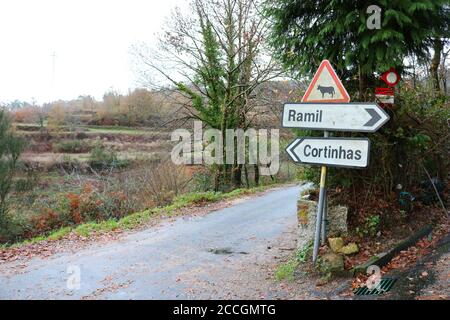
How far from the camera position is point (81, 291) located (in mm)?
6246

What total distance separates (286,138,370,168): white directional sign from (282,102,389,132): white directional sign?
7.1 inches

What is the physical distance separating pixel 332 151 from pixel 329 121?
1.36 ft

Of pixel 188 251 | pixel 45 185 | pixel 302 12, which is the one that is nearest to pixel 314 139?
pixel 302 12

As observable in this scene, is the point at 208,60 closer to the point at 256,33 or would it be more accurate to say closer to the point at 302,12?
the point at 256,33

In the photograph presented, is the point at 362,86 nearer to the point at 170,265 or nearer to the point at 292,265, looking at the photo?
the point at 292,265

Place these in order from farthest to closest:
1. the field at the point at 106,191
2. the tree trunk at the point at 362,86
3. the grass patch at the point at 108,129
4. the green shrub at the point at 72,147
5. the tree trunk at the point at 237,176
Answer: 1. the green shrub at the point at 72,147
2. the grass patch at the point at 108,129
3. the tree trunk at the point at 237,176
4. the field at the point at 106,191
5. the tree trunk at the point at 362,86

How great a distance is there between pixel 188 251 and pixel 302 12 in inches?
197

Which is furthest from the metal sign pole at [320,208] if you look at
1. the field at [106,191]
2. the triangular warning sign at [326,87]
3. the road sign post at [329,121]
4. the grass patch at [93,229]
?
the field at [106,191]

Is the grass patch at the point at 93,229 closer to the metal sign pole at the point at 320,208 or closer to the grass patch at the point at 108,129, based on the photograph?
the metal sign pole at the point at 320,208

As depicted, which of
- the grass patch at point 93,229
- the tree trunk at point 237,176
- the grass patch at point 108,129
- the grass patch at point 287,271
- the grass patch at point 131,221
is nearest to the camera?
the grass patch at point 287,271

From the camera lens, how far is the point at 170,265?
7.24 meters

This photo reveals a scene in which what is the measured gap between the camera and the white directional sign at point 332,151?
5.16 meters

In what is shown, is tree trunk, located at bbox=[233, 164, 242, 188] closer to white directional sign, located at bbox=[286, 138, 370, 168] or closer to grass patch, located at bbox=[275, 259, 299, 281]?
grass patch, located at bbox=[275, 259, 299, 281]

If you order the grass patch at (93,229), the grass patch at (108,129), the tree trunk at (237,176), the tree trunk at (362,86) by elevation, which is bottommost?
the grass patch at (93,229)
